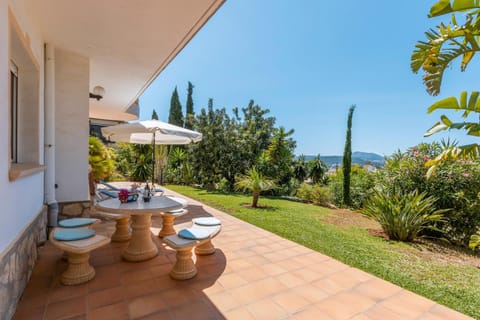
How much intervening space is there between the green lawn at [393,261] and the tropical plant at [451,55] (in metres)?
1.73

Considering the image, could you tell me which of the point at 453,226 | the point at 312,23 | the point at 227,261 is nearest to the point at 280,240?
the point at 227,261

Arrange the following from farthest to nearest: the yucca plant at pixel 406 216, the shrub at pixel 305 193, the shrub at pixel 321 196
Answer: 1. the shrub at pixel 305 193
2. the shrub at pixel 321 196
3. the yucca plant at pixel 406 216

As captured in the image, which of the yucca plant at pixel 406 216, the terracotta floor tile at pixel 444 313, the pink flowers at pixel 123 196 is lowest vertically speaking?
the terracotta floor tile at pixel 444 313

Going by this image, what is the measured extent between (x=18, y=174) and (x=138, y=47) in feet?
10.0

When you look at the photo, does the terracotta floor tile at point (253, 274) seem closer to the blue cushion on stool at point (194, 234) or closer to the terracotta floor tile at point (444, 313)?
the blue cushion on stool at point (194, 234)

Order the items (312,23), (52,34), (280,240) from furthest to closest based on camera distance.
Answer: (312,23)
(280,240)
(52,34)

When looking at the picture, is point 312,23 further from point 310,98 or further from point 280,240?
point 310,98

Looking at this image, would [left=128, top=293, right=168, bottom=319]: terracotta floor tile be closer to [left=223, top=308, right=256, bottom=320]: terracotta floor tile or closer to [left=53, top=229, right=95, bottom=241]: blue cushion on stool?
[left=223, top=308, right=256, bottom=320]: terracotta floor tile

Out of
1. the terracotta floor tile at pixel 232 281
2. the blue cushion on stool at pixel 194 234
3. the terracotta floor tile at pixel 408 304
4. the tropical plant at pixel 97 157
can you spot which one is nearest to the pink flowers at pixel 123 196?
the blue cushion on stool at pixel 194 234

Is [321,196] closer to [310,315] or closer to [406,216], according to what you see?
[406,216]

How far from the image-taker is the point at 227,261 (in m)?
3.42

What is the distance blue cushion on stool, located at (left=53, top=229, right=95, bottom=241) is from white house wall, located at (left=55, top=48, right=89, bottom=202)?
2.17 meters

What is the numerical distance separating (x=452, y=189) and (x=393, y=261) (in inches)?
130

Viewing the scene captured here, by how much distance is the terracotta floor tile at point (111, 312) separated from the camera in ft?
6.90
